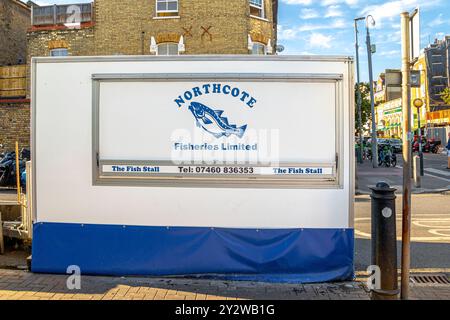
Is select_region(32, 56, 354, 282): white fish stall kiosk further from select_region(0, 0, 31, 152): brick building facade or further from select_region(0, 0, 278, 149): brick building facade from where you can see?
select_region(0, 0, 31, 152): brick building facade

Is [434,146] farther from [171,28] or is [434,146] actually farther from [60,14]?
[60,14]

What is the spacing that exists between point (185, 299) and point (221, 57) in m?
2.76

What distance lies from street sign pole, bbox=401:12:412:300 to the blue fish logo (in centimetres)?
175

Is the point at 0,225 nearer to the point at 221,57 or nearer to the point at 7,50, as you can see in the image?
the point at 221,57

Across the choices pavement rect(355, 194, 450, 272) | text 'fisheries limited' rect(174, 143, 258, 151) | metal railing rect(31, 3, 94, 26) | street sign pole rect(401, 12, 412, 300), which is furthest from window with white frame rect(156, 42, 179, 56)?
street sign pole rect(401, 12, 412, 300)

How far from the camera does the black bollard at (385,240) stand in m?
3.83

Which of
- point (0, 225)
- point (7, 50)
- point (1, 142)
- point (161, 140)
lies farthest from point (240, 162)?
point (7, 50)

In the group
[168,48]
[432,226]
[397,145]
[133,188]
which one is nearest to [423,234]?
[432,226]

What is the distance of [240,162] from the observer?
4566 millimetres

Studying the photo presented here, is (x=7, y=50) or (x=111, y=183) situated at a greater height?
(x=7, y=50)

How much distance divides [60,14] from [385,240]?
19.6 metres
